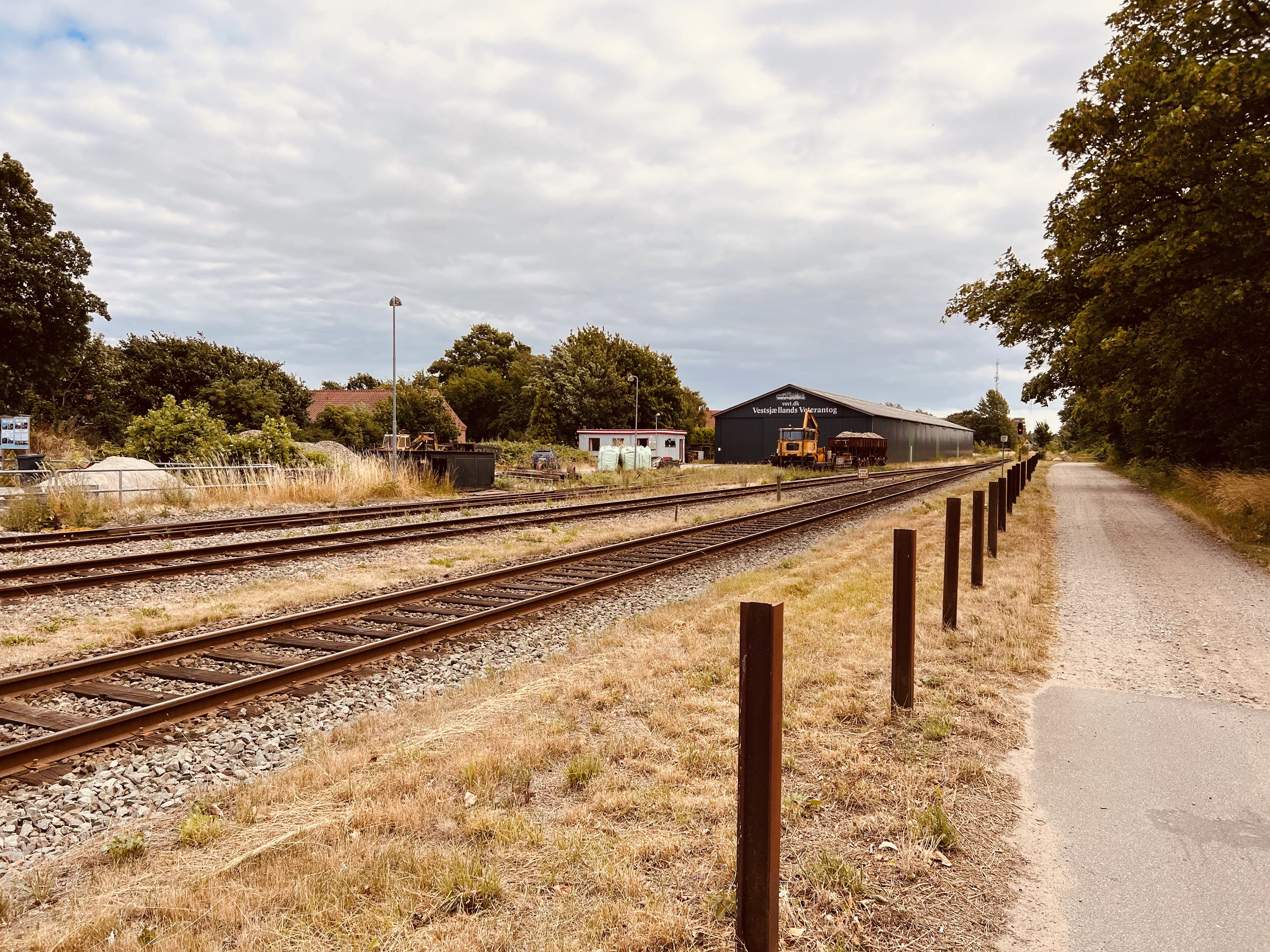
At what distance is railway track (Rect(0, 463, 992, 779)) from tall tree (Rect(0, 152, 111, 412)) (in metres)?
35.7

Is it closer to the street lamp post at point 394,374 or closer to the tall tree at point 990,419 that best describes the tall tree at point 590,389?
the street lamp post at point 394,374

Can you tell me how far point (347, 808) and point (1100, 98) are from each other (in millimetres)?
18083

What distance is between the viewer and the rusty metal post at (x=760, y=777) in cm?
240

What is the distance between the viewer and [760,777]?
2.43 m

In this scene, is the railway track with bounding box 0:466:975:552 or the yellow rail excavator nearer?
the railway track with bounding box 0:466:975:552

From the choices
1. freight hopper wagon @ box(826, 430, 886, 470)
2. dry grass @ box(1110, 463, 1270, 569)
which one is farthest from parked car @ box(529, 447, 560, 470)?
dry grass @ box(1110, 463, 1270, 569)

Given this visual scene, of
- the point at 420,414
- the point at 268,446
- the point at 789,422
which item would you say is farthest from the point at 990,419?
the point at 268,446

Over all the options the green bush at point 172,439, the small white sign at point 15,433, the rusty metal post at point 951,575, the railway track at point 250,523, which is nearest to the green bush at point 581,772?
the rusty metal post at point 951,575

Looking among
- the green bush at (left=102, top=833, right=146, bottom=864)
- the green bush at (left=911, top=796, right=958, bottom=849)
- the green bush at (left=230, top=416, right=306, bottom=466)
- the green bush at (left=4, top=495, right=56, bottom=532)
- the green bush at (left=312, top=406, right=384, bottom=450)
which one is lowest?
the green bush at (left=102, top=833, right=146, bottom=864)

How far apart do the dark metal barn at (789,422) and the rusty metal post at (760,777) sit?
52.2m

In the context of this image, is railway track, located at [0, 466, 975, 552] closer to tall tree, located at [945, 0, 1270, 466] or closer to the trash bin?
the trash bin

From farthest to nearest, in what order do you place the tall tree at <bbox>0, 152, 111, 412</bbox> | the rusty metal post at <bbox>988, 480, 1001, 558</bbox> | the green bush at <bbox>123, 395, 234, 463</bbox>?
the tall tree at <bbox>0, 152, 111, 412</bbox>, the green bush at <bbox>123, 395, 234, 463</bbox>, the rusty metal post at <bbox>988, 480, 1001, 558</bbox>

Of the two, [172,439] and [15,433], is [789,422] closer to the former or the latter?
[172,439]

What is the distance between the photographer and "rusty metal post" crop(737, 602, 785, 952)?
2400 mm
